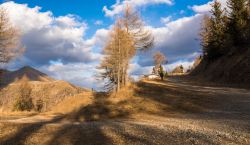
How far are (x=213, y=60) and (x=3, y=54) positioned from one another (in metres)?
38.9

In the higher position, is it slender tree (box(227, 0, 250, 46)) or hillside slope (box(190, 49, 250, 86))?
slender tree (box(227, 0, 250, 46))

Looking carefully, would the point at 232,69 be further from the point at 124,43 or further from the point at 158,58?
the point at 158,58

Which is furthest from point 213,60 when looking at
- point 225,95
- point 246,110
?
point 246,110

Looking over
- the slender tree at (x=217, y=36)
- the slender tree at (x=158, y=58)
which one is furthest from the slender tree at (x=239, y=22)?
the slender tree at (x=158, y=58)

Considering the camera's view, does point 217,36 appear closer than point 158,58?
Yes

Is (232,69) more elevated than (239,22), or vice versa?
(239,22)

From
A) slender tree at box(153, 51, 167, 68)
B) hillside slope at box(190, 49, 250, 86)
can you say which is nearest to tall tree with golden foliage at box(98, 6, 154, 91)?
hillside slope at box(190, 49, 250, 86)

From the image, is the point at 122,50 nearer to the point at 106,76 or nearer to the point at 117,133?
the point at 106,76

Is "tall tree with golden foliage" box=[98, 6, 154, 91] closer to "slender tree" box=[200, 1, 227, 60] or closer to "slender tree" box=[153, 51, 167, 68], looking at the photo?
"slender tree" box=[200, 1, 227, 60]

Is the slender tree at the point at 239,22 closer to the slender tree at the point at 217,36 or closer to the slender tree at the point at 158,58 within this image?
the slender tree at the point at 217,36

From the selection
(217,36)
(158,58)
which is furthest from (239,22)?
(158,58)

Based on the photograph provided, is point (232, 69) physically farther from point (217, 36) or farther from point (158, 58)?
point (158, 58)

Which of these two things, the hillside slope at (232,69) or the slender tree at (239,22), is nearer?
the hillside slope at (232,69)

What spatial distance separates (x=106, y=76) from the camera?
61.6 metres
